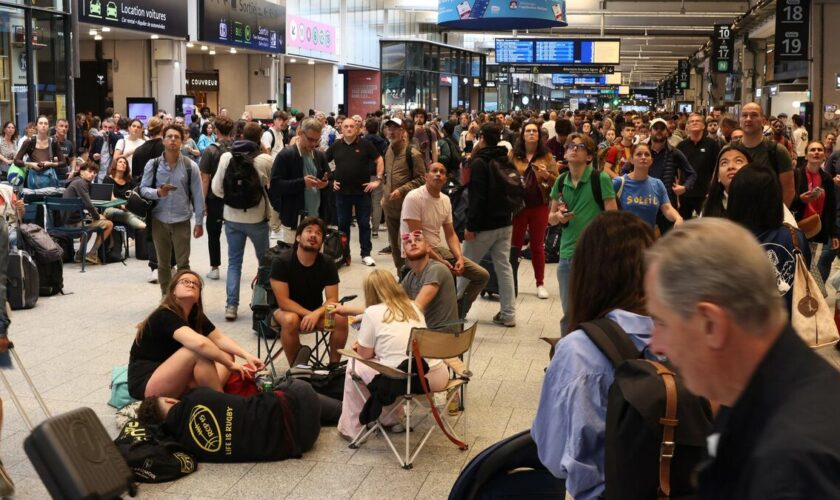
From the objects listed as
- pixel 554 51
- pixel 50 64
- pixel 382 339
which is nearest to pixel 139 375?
pixel 382 339

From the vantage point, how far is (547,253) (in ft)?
47.1

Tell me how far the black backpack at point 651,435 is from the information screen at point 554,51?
40.3 m

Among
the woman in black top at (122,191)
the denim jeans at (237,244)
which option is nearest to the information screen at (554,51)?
the woman in black top at (122,191)

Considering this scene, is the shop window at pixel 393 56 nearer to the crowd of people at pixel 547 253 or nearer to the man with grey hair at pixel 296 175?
the crowd of people at pixel 547 253

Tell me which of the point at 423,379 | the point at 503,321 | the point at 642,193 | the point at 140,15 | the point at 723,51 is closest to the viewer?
the point at 423,379

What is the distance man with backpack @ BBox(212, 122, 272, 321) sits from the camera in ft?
34.3

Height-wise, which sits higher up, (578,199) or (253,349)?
(578,199)

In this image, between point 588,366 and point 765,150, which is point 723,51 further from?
point 588,366

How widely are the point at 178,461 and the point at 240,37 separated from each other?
2584cm

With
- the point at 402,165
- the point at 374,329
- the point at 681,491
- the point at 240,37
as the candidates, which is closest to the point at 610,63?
the point at 240,37

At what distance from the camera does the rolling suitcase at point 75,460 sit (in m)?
1.94

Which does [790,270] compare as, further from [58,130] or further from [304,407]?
[58,130]

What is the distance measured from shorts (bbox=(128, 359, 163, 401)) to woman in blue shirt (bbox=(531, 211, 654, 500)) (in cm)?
421

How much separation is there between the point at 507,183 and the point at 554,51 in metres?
33.5
